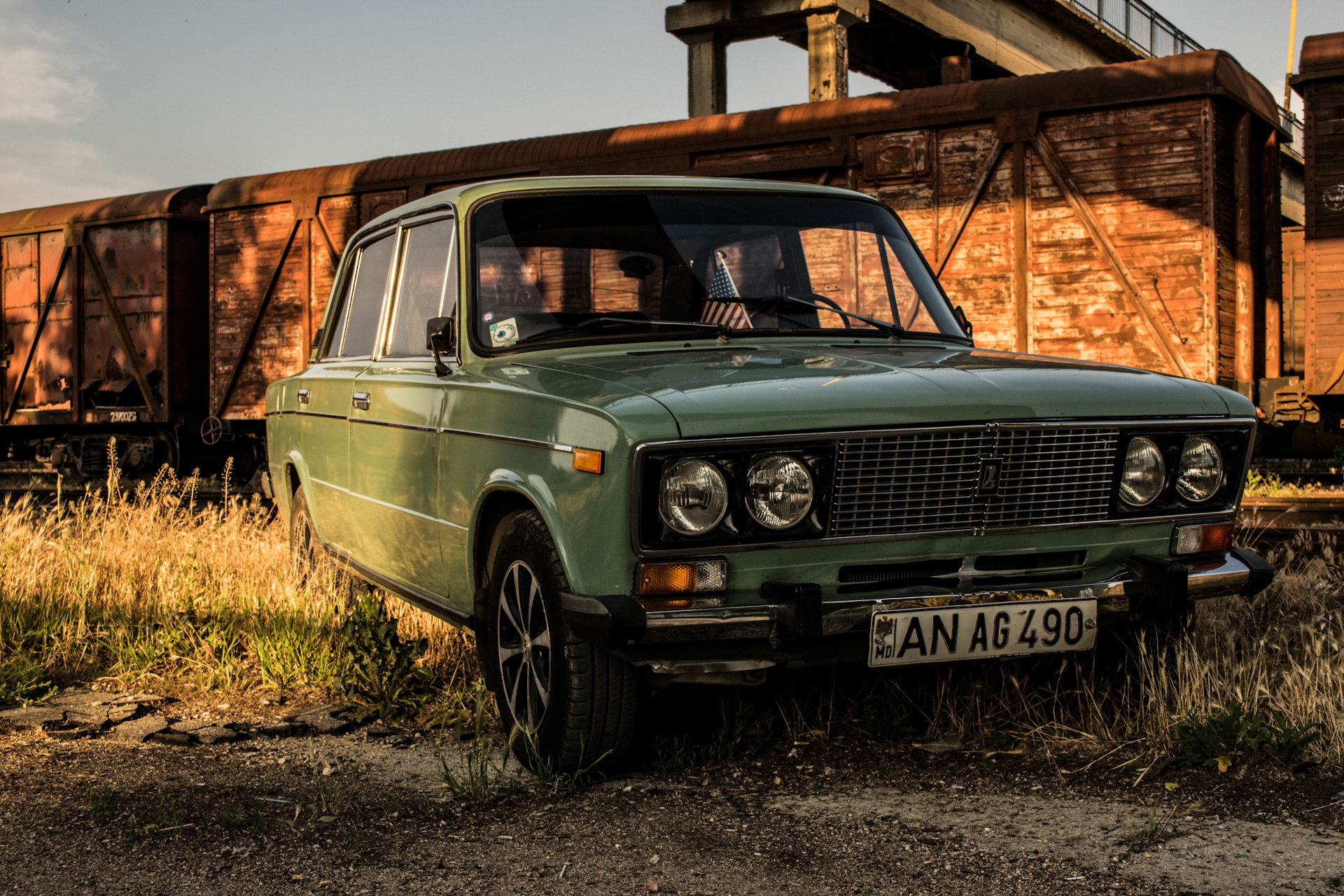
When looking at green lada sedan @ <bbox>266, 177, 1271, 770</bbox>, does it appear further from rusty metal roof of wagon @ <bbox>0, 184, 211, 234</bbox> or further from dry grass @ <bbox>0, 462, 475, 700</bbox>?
rusty metal roof of wagon @ <bbox>0, 184, 211, 234</bbox>

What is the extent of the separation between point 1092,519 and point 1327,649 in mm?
1628

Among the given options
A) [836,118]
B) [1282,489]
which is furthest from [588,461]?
[1282,489]

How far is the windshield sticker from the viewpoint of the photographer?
370cm

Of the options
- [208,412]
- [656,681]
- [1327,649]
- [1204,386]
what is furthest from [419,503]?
[208,412]

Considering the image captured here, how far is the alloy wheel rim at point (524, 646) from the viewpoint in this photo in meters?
3.20

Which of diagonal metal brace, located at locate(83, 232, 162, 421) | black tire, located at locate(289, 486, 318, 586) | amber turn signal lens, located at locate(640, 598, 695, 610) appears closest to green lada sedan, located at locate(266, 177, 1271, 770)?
amber turn signal lens, located at locate(640, 598, 695, 610)

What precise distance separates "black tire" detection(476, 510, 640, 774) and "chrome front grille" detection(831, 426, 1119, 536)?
68cm

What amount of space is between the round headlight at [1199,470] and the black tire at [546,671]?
1.58 meters

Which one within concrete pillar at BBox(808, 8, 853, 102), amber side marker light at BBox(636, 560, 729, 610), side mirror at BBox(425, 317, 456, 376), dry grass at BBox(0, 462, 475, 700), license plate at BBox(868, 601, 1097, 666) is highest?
concrete pillar at BBox(808, 8, 853, 102)

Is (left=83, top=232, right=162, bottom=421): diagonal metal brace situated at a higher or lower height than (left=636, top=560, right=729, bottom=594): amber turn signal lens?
higher

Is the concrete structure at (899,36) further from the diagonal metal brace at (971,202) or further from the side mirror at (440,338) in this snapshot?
the side mirror at (440,338)

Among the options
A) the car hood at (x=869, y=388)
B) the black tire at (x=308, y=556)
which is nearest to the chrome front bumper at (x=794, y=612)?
the car hood at (x=869, y=388)

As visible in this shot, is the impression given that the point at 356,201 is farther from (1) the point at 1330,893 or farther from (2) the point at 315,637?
(1) the point at 1330,893

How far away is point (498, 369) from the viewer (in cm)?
356
